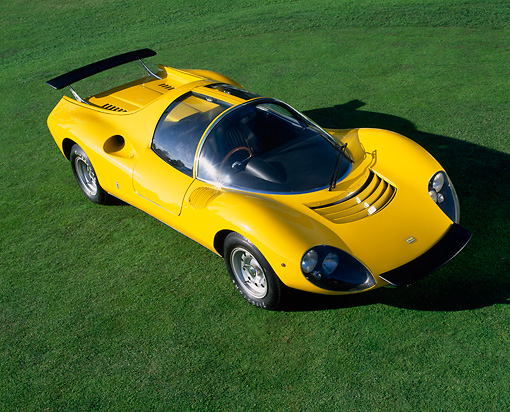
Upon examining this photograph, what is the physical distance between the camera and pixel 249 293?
14.2 feet

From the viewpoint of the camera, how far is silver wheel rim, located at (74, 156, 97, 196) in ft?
19.5

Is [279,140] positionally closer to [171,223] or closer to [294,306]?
[171,223]

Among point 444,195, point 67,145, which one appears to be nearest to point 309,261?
point 444,195

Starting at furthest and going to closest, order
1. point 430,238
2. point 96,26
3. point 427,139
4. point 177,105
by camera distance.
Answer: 1. point 96,26
2. point 427,139
3. point 177,105
4. point 430,238

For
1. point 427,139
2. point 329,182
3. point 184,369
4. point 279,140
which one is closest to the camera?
point 184,369

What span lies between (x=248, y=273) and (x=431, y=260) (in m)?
1.44

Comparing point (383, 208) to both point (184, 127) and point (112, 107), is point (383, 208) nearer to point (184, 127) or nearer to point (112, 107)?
point (184, 127)

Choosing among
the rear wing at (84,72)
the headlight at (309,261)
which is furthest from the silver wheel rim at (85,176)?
the headlight at (309,261)

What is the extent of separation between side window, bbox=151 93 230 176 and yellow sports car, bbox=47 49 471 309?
0.04ft

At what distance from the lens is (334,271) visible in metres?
3.87

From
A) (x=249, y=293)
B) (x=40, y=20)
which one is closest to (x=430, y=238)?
(x=249, y=293)

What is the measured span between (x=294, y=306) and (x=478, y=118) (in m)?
4.32

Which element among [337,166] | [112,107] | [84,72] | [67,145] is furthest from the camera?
[84,72]

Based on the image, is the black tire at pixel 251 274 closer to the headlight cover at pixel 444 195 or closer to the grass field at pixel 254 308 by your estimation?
the grass field at pixel 254 308
